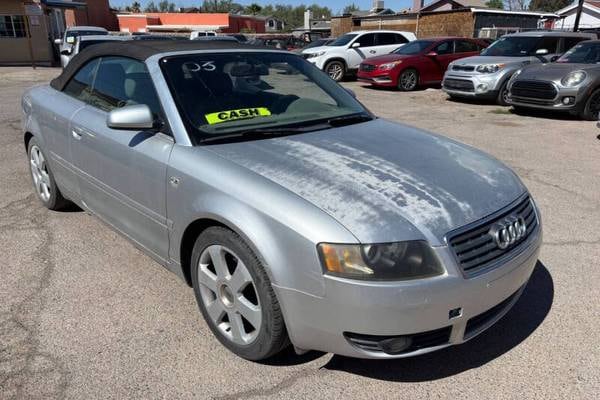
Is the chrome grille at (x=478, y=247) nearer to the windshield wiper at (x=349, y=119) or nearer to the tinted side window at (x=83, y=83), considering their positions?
the windshield wiper at (x=349, y=119)

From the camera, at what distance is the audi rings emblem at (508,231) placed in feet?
7.91

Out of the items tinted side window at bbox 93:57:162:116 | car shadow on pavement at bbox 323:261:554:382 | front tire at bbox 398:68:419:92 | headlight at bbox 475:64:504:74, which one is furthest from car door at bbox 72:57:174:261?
front tire at bbox 398:68:419:92

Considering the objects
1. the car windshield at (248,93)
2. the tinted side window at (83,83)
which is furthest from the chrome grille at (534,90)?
the tinted side window at (83,83)

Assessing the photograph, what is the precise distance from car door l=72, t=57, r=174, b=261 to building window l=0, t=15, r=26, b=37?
24.5 m

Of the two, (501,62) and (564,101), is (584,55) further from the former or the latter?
(501,62)

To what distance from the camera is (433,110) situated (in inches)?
456

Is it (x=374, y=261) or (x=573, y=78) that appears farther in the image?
(x=573, y=78)

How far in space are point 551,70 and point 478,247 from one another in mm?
9140

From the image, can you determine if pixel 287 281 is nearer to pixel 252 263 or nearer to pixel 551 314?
pixel 252 263

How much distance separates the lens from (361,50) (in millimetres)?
17719

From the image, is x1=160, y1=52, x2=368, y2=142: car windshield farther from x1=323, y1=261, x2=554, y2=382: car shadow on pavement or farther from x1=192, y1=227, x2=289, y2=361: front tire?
x1=323, y1=261, x2=554, y2=382: car shadow on pavement

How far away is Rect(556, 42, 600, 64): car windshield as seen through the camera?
10.1 metres

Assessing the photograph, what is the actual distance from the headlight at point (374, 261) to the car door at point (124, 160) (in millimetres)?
1203

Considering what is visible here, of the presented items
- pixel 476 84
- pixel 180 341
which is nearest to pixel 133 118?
pixel 180 341
